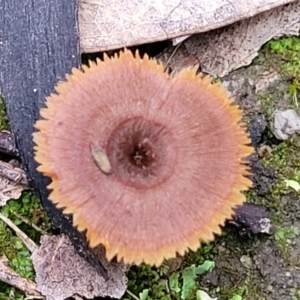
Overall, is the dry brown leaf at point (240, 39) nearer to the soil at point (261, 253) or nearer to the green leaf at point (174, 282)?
the soil at point (261, 253)

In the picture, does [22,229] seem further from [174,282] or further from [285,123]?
[285,123]

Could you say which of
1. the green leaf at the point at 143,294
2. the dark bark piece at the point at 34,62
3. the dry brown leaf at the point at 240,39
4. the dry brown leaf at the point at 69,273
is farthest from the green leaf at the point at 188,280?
the dry brown leaf at the point at 240,39

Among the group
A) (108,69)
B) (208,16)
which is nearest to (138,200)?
(108,69)

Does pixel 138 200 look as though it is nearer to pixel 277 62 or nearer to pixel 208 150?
pixel 208 150

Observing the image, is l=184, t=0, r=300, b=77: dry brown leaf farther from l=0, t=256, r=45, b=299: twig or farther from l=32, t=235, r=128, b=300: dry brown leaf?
l=0, t=256, r=45, b=299: twig

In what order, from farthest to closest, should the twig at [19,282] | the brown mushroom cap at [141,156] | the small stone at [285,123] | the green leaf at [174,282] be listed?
1. the small stone at [285,123]
2. the green leaf at [174,282]
3. the twig at [19,282]
4. the brown mushroom cap at [141,156]

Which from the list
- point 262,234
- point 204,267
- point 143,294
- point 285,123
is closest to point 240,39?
point 285,123
